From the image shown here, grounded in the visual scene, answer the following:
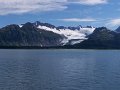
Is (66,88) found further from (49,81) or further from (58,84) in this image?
(49,81)

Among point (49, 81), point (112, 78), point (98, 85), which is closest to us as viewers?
point (98, 85)

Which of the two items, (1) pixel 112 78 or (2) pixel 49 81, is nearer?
(2) pixel 49 81

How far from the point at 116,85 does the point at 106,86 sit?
242 centimetres

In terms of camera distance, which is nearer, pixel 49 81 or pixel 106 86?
pixel 106 86

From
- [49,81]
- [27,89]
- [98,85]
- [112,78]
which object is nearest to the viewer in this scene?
[27,89]

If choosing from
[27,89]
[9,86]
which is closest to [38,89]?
[27,89]

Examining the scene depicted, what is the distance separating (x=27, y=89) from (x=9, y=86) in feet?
15.8

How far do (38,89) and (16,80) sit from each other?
1242 centimetres

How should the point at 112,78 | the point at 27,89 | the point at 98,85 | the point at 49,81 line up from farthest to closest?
the point at 112,78 → the point at 49,81 → the point at 98,85 → the point at 27,89

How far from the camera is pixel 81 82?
7431cm

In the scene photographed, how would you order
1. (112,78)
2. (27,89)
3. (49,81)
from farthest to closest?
(112,78) → (49,81) → (27,89)

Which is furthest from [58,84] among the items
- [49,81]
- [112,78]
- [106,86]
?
[112,78]

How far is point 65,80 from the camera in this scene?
7706 cm

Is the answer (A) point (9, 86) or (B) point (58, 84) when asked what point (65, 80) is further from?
(A) point (9, 86)
